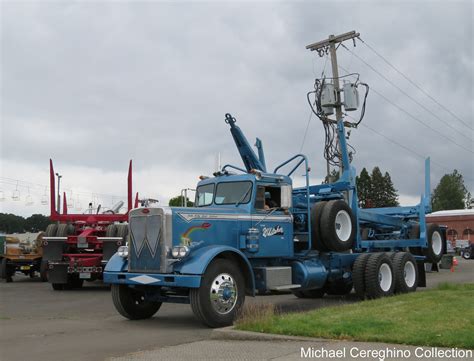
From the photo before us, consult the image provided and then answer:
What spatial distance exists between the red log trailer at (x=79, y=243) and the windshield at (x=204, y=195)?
6.47 metres

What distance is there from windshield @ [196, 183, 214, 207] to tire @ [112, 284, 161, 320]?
7.38ft

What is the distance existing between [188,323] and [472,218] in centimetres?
5599

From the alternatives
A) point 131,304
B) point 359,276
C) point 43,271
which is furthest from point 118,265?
point 43,271

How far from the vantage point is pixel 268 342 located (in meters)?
8.17

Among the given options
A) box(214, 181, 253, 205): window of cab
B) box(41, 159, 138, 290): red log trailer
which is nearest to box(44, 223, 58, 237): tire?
box(41, 159, 138, 290): red log trailer

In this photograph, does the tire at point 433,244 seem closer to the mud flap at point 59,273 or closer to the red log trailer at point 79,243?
the red log trailer at point 79,243

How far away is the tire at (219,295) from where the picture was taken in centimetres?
1022

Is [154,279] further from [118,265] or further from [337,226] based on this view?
[337,226]

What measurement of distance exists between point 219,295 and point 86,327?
238 cm

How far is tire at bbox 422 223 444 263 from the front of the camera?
17.4 metres

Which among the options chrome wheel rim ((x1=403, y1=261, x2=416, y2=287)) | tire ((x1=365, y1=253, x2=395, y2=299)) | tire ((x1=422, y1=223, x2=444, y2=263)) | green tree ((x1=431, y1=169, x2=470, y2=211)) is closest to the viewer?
tire ((x1=365, y1=253, x2=395, y2=299))

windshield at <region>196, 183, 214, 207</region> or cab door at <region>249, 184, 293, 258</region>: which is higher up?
windshield at <region>196, 183, 214, 207</region>

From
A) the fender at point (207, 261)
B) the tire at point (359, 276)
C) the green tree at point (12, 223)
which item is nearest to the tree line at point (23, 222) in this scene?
the green tree at point (12, 223)

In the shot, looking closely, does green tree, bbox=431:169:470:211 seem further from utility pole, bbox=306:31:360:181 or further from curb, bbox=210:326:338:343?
curb, bbox=210:326:338:343
